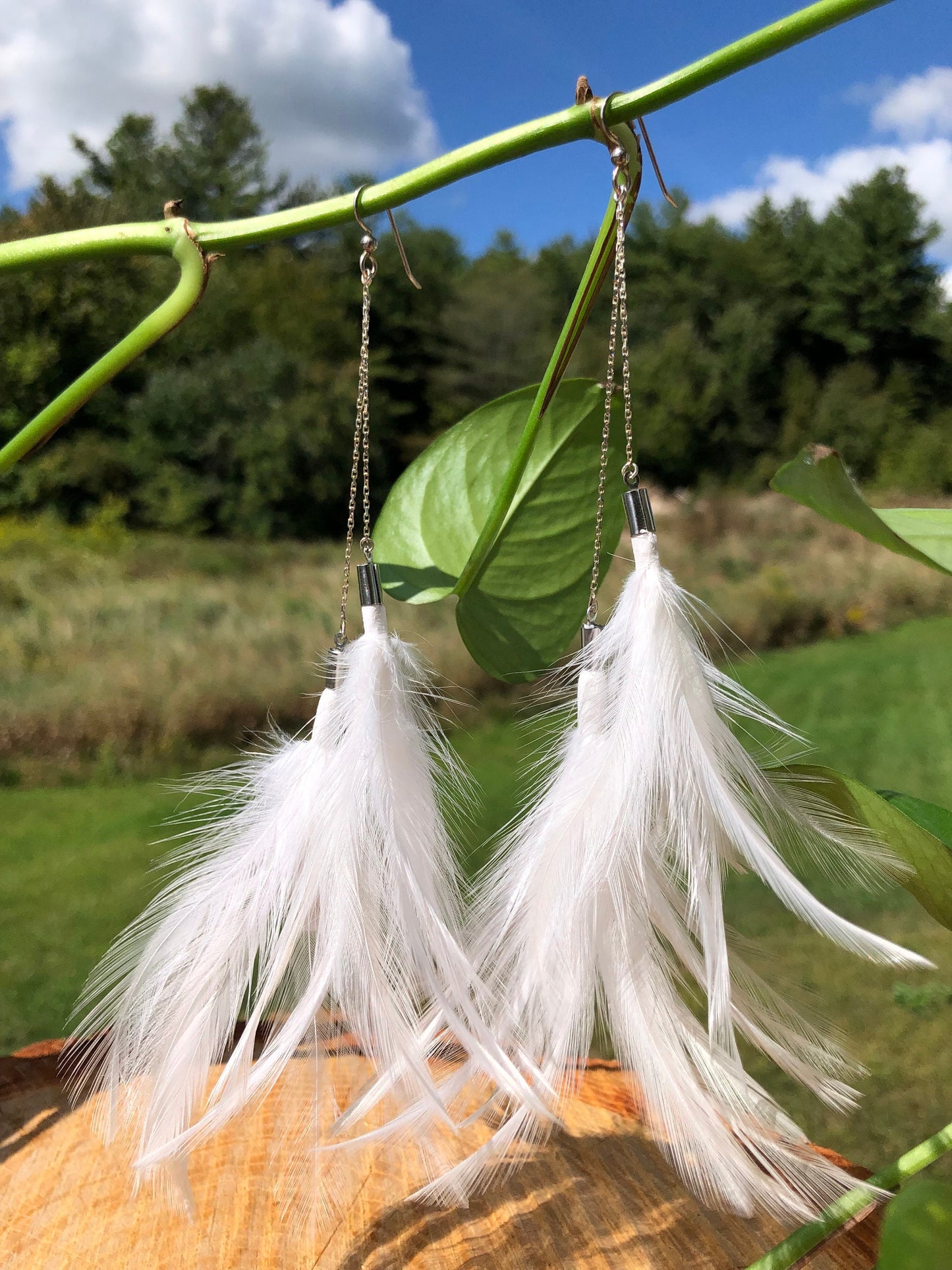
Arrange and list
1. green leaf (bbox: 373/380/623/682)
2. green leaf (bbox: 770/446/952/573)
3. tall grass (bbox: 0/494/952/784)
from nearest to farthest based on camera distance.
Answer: green leaf (bbox: 770/446/952/573)
green leaf (bbox: 373/380/623/682)
tall grass (bbox: 0/494/952/784)

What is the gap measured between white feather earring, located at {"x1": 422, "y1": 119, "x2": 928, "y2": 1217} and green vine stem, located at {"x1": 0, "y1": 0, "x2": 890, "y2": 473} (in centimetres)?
4

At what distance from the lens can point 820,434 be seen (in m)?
2.50

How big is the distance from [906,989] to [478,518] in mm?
847

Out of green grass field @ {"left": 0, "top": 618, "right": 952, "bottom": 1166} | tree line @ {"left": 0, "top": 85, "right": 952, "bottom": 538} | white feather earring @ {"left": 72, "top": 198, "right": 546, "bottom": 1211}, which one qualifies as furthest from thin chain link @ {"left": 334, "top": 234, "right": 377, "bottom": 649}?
tree line @ {"left": 0, "top": 85, "right": 952, "bottom": 538}

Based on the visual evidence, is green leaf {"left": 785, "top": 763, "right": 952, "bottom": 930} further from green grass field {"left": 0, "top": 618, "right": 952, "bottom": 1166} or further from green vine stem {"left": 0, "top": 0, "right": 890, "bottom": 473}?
green grass field {"left": 0, "top": 618, "right": 952, "bottom": 1166}

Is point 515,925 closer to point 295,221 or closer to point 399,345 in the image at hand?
point 295,221

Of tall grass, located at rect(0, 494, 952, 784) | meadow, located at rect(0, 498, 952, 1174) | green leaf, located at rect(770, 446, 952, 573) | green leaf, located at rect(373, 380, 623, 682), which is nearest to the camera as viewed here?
green leaf, located at rect(770, 446, 952, 573)

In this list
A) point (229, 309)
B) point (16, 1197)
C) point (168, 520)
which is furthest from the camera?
point (229, 309)

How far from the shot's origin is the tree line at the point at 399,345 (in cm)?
194

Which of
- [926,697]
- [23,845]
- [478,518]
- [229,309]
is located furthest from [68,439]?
[478,518]

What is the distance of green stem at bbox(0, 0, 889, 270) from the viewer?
131 mm

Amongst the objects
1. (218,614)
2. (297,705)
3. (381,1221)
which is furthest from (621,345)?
(218,614)

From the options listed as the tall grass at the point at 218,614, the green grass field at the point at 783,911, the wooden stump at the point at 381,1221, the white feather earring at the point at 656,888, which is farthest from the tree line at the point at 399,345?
the white feather earring at the point at 656,888

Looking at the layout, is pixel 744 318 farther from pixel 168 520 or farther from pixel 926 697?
pixel 168 520
